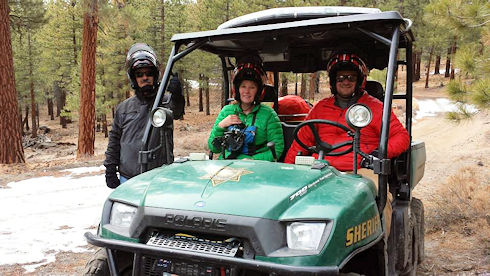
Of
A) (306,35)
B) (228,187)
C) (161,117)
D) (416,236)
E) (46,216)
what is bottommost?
(46,216)

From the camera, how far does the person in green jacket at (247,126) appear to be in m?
4.09

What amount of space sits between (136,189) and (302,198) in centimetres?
106

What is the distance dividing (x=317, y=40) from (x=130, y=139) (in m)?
2.12

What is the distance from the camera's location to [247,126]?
4320 mm

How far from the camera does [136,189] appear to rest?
2869 millimetres

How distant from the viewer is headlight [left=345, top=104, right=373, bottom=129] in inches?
110

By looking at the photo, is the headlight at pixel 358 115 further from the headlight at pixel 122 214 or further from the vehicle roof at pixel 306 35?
the headlight at pixel 122 214

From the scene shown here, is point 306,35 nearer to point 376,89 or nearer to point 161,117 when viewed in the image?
point 161,117

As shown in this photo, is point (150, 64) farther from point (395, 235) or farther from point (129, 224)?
point (395, 235)

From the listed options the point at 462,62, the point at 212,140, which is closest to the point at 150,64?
the point at 212,140

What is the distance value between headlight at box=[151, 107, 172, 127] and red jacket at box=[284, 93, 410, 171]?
1285mm

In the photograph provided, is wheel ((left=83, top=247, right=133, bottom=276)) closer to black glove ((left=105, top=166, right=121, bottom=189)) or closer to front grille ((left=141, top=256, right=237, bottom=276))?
front grille ((left=141, top=256, right=237, bottom=276))

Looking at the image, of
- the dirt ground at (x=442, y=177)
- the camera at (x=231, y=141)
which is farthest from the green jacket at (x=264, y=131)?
the dirt ground at (x=442, y=177)

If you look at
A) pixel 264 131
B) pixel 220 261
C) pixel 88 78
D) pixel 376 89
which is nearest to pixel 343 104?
pixel 264 131
